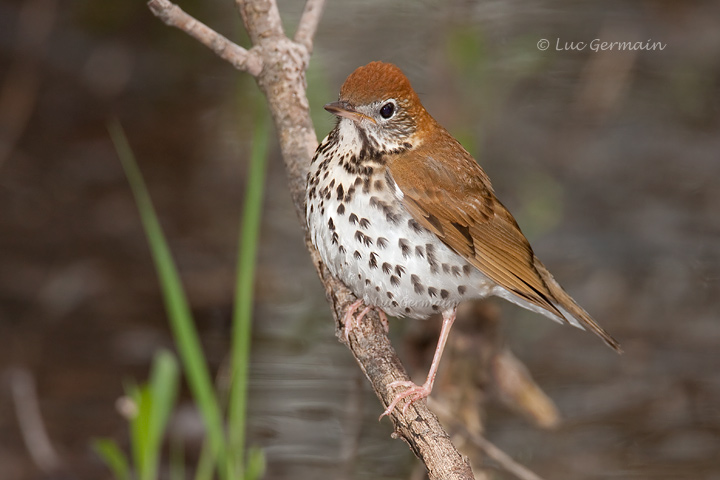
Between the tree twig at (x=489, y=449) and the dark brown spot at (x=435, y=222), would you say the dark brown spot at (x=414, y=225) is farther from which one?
the tree twig at (x=489, y=449)

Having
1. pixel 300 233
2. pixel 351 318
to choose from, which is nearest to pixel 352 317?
pixel 351 318

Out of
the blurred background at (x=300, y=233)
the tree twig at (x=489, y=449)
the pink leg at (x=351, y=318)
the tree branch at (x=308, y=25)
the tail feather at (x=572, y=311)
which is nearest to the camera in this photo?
the pink leg at (x=351, y=318)

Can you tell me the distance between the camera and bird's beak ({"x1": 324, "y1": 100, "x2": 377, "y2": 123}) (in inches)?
158

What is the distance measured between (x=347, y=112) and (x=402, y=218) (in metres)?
0.43

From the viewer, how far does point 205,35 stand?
4199 mm

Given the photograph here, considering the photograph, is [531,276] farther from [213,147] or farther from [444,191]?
[213,147]

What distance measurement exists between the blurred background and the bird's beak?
1.84m

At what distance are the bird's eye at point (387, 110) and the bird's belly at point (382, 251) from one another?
276mm

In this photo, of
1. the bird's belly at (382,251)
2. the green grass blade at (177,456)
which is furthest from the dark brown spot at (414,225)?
the green grass blade at (177,456)

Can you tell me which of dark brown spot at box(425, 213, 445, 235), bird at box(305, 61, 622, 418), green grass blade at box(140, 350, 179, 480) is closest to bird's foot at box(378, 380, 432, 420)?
bird at box(305, 61, 622, 418)

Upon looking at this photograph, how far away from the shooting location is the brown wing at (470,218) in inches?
163

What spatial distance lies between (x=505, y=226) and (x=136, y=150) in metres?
5.15

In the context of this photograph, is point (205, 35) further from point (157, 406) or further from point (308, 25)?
point (157, 406)

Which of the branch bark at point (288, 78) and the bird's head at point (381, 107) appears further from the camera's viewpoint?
the branch bark at point (288, 78)
